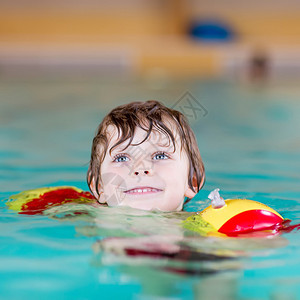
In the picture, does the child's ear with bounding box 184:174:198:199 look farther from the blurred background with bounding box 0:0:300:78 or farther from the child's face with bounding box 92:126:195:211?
the blurred background with bounding box 0:0:300:78

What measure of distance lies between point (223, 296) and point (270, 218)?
0.47m

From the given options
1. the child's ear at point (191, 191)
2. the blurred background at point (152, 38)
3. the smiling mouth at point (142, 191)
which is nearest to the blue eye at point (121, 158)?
the smiling mouth at point (142, 191)

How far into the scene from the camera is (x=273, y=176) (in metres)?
2.98

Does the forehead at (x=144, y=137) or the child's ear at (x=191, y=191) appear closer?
the forehead at (x=144, y=137)

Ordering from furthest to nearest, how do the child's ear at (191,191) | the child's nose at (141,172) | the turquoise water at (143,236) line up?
1. the child's ear at (191,191)
2. the child's nose at (141,172)
3. the turquoise water at (143,236)

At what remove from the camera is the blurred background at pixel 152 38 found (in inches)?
363

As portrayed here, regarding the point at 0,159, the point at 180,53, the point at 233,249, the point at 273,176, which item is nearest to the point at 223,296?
the point at 233,249

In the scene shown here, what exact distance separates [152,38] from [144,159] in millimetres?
8643

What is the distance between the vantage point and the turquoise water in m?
1.39

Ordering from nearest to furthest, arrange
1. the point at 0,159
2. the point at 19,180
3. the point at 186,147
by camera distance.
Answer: the point at 186,147 < the point at 19,180 < the point at 0,159

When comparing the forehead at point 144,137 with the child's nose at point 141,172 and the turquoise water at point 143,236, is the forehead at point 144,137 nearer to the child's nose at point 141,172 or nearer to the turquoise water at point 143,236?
the child's nose at point 141,172

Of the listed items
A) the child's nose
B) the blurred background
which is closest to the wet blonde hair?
the child's nose

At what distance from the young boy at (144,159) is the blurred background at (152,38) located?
22.6 ft

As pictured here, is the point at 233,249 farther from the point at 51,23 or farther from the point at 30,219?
the point at 51,23
